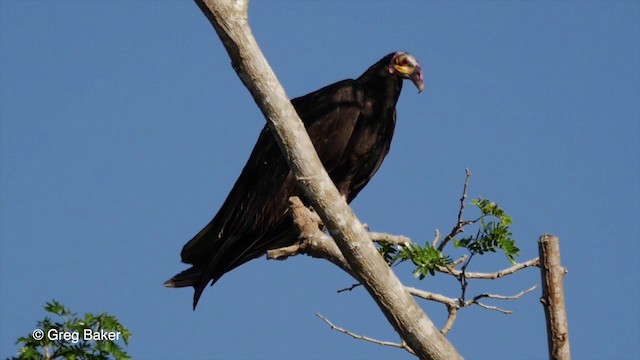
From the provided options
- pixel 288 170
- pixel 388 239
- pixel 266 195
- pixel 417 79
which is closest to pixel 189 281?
pixel 266 195

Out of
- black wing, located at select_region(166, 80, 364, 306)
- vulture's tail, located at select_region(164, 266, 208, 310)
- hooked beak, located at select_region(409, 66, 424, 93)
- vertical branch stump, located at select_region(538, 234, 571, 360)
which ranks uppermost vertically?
hooked beak, located at select_region(409, 66, 424, 93)

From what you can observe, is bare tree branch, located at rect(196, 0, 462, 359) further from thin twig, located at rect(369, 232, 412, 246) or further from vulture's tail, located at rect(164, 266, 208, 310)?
vulture's tail, located at rect(164, 266, 208, 310)

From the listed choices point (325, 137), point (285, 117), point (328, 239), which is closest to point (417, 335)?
point (328, 239)

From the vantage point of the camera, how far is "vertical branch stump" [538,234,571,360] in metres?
4.00

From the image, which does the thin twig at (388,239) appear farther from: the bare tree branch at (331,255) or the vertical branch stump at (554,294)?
the vertical branch stump at (554,294)

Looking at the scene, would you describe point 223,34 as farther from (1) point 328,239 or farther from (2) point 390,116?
(2) point 390,116

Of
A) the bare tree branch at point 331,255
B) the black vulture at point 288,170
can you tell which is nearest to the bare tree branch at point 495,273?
the bare tree branch at point 331,255

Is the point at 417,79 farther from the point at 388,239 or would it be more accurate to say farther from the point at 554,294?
the point at 554,294

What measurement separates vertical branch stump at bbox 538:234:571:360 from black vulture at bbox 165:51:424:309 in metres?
2.29

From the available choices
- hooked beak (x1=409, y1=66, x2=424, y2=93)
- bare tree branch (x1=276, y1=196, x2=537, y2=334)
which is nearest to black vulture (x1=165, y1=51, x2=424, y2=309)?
hooked beak (x1=409, y1=66, x2=424, y2=93)

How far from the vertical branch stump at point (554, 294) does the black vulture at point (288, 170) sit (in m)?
2.29

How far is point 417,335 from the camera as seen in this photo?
4191 millimetres

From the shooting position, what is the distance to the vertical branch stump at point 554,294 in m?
4.00

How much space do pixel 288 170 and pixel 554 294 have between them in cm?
247
